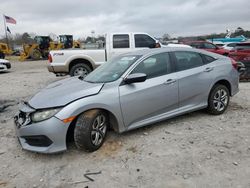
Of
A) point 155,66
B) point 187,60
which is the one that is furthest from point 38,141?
point 187,60

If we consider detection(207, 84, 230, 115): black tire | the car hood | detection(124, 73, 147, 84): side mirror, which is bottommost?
detection(207, 84, 230, 115): black tire

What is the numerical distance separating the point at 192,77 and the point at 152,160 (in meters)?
1.85

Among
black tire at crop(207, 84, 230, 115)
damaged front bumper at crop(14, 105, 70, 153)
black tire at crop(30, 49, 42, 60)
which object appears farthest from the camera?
black tire at crop(30, 49, 42, 60)

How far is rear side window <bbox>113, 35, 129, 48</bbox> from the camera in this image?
866 cm

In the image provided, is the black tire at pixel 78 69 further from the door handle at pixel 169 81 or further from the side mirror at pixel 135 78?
the side mirror at pixel 135 78

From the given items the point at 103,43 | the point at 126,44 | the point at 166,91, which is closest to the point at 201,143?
the point at 166,91

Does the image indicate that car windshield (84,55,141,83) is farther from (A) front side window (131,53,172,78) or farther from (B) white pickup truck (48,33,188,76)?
(B) white pickup truck (48,33,188,76)

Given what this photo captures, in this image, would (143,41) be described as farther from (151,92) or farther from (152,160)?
(152,160)

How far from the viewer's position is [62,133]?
310 cm

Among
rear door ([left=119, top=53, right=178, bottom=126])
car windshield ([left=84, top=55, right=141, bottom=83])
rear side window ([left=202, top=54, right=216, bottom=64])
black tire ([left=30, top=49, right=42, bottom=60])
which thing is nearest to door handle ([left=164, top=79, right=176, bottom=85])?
rear door ([left=119, top=53, right=178, bottom=126])

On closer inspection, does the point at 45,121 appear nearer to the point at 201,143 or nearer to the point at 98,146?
the point at 98,146

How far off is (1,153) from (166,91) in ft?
9.34

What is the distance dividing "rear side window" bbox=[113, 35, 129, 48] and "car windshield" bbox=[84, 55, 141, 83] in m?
4.33

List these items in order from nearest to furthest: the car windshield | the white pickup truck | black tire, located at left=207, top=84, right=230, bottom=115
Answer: the car windshield
black tire, located at left=207, top=84, right=230, bottom=115
the white pickup truck
